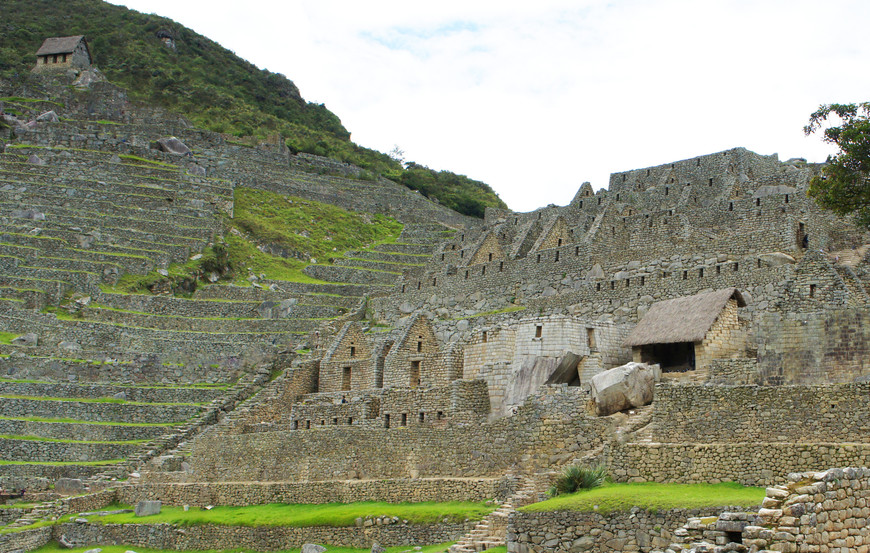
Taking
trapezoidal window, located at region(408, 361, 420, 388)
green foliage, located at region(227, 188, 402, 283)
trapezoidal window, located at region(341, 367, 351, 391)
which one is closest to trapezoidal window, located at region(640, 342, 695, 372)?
trapezoidal window, located at region(408, 361, 420, 388)

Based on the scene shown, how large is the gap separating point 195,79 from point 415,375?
8147 centimetres

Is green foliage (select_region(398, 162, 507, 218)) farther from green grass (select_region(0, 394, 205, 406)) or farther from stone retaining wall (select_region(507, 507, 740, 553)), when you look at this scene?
stone retaining wall (select_region(507, 507, 740, 553))

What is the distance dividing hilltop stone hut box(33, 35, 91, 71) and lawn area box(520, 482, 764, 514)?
271 ft

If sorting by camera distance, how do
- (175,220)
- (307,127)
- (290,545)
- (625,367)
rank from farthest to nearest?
(307,127) → (175,220) → (290,545) → (625,367)

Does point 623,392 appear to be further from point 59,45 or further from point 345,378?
point 59,45

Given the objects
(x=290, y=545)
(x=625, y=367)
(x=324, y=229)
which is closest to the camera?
(x=625, y=367)

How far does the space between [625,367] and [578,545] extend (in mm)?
6411

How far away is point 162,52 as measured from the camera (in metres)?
111

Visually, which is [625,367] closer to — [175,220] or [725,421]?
[725,421]

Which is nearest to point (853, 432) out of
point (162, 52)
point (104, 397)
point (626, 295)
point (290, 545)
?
point (626, 295)

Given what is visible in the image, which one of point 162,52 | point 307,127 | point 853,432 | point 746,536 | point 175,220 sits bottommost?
point 746,536

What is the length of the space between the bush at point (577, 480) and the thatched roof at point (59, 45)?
82.9 m

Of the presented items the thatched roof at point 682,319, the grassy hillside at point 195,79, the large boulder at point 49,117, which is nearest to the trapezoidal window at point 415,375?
the thatched roof at point 682,319

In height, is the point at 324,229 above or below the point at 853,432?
above
